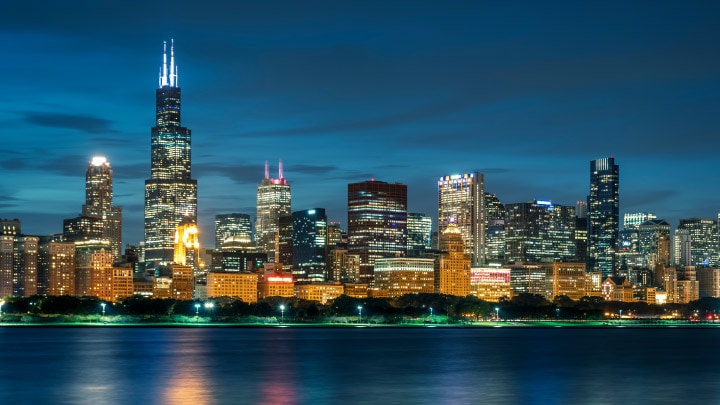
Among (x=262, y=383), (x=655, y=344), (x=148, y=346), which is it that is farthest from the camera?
(x=655, y=344)

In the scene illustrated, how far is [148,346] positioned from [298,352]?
2195 centimetres

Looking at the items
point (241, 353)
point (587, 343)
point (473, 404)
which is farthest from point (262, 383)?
point (587, 343)

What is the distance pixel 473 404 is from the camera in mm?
73938

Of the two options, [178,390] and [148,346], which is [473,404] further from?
[148,346]

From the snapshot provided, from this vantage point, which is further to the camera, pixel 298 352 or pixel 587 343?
pixel 587 343

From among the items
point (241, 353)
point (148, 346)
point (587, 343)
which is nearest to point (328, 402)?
point (241, 353)

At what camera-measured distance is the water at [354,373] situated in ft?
255

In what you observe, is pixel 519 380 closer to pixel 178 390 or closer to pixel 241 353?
pixel 178 390

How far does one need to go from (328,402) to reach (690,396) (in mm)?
23750

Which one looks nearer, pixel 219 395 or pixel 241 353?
pixel 219 395

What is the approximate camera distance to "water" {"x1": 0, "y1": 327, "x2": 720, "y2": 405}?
7788cm

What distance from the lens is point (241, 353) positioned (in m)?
131

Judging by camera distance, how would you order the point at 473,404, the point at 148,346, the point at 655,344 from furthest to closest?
the point at 655,344, the point at 148,346, the point at 473,404

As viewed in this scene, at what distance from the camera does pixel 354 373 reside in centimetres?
9794
